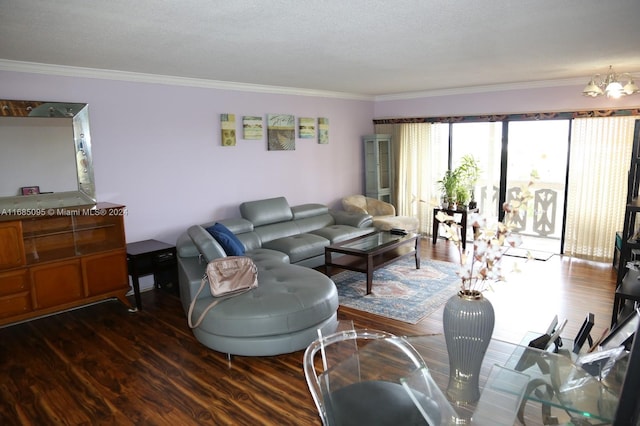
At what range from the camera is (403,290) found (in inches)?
187

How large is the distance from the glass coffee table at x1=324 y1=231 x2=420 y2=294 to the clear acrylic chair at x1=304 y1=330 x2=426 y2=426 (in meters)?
2.39

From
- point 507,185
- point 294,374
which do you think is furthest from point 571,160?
point 294,374

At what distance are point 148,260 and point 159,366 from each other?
141cm

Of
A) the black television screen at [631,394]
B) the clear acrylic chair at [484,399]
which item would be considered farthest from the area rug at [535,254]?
the black television screen at [631,394]

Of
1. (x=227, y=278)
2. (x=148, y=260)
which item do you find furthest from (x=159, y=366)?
(x=148, y=260)

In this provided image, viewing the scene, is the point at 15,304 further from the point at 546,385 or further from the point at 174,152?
the point at 546,385

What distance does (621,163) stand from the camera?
17.9 ft

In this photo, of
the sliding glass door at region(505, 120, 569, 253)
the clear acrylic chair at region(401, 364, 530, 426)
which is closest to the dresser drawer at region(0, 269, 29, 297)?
the clear acrylic chair at region(401, 364, 530, 426)

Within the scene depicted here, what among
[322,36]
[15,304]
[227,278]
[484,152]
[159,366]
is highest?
[322,36]

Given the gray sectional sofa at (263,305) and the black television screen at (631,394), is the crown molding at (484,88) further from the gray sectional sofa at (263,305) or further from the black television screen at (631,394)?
the black television screen at (631,394)

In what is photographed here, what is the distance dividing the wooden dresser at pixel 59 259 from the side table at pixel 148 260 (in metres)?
0.09

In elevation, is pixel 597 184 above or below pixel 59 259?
above

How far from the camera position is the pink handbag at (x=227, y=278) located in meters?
3.43

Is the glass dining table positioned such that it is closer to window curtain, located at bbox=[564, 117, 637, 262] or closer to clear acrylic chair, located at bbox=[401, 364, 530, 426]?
clear acrylic chair, located at bbox=[401, 364, 530, 426]
